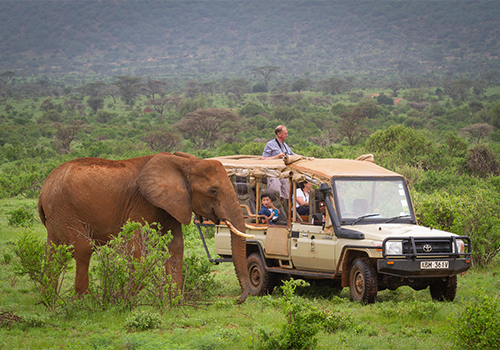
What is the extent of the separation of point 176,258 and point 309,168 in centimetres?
239

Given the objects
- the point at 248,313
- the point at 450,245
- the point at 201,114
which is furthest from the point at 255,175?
the point at 201,114

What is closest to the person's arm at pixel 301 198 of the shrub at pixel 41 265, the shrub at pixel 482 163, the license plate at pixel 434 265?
the license plate at pixel 434 265

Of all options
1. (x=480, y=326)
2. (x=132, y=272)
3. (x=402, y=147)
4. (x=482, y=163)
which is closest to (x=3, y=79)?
(x=402, y=147)

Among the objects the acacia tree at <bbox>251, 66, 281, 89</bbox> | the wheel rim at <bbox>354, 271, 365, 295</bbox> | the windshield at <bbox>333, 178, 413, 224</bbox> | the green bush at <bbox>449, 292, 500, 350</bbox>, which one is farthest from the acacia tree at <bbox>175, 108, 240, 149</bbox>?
the acacia tree at <bbox>251, 66, 281, 89</bbox>

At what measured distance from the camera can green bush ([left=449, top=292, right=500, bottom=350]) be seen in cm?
557

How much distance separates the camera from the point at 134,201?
8.21 meters

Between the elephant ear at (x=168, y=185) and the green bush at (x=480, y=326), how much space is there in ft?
12.2

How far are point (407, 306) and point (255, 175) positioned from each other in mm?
3280

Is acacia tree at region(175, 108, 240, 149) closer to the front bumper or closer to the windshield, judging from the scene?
the windshield

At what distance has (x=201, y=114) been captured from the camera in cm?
4866

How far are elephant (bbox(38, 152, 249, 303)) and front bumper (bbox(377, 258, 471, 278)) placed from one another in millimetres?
1895

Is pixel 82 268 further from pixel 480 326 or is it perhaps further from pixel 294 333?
pixel 480 326

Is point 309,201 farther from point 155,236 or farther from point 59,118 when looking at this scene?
point 59,118

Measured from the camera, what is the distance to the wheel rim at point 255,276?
991cm
